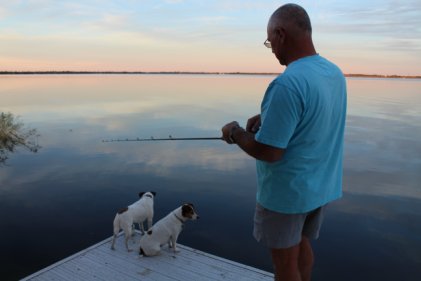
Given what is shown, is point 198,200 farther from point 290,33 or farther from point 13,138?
point 13,138

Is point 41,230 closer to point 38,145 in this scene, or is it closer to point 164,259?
point 164,259

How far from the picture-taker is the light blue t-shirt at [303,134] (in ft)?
6.66

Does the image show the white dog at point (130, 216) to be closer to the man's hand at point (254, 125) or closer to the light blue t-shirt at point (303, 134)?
the man's hand at point (254, 125)

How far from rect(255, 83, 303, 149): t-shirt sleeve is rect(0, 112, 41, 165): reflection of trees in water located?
1445 cm

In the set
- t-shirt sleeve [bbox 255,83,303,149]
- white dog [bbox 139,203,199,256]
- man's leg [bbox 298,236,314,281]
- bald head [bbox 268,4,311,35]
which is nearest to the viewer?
t-shirt sleeve [bbox 255,83,303,149]

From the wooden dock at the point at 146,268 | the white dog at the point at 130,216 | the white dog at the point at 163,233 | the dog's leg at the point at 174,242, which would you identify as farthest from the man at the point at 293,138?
the white dog at the point at 130,216

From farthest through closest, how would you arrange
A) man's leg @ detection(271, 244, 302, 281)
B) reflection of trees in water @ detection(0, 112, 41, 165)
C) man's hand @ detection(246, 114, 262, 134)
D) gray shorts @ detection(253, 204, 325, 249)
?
reflection of trees in water @ detection(0, 112, 41, 165) < man's hand @ detection(246, 114, 262, 134) < man's leg @ detection(271, 244, 302, 281) < gray shorts @ detection(253, 204, 325, 249)

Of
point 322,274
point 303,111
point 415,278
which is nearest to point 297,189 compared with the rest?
point 303,111

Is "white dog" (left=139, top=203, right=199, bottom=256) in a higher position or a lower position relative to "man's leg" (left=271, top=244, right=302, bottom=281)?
lower

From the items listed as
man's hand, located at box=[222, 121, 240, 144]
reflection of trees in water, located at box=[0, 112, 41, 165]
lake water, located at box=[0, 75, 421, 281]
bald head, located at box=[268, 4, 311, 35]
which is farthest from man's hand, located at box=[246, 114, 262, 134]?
reflection of trees in water, located at box=[0, 112, 41, 165]

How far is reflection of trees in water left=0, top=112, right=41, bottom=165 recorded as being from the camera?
15637mm

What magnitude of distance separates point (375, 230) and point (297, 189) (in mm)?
7759

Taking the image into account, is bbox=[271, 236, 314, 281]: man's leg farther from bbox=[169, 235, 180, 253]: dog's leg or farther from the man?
bbox=[169, 235, 180, 253]: dog's leg

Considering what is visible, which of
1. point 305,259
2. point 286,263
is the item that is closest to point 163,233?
point 305,259
